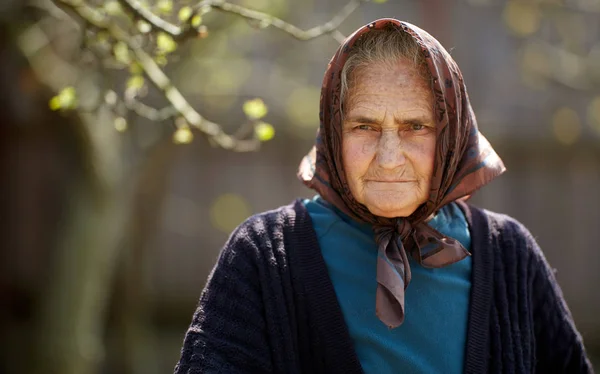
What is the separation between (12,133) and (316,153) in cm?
428

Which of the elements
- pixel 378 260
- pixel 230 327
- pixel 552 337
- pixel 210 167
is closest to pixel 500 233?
pixel 552 337

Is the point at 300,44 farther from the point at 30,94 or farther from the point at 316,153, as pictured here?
the point at 316,153

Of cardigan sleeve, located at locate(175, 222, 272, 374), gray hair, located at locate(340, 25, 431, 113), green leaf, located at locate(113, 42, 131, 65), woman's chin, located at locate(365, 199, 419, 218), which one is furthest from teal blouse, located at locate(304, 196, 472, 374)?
green leaf, located at locate(113, 42, 131, 65)

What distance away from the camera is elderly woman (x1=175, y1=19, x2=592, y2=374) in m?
2.04

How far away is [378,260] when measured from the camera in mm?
2074

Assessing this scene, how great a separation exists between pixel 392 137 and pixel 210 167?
14.2 feet

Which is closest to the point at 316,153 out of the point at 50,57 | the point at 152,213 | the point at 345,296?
the point at 345,296

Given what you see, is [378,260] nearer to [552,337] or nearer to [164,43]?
[552,337]

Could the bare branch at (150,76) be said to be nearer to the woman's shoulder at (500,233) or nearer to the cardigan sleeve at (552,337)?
the woman's shoulder at (500,233)

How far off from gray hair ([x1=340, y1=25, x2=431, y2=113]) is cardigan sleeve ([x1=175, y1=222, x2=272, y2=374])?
1.95 ft

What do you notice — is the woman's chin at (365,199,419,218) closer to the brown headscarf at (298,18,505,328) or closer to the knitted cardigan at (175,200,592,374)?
the brown headscarf at (298,18,505,328)

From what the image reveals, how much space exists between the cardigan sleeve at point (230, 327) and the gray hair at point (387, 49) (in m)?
0.59

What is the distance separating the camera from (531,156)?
20.5 ft

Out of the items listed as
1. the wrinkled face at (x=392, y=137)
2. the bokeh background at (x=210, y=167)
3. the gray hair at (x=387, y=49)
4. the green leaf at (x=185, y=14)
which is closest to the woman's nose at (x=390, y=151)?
the wrinkled face at (x=392, y=137)
